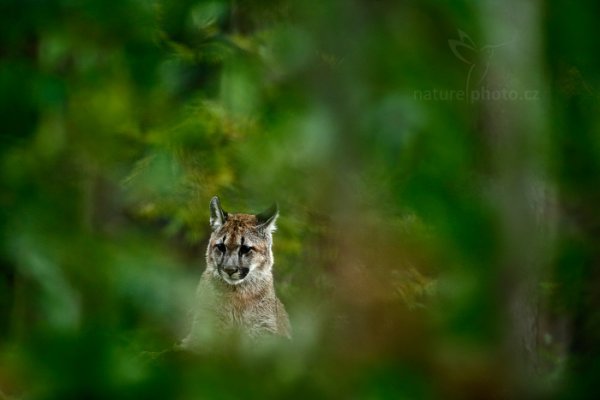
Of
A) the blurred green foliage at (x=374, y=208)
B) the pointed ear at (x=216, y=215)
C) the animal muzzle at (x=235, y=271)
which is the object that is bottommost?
the blurred green foliage at (x=374, y=208)

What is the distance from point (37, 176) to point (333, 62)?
1.71ft

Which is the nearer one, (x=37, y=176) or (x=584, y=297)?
(x=584, y=297)

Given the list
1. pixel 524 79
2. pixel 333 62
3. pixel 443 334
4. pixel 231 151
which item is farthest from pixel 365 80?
pixel 231 151

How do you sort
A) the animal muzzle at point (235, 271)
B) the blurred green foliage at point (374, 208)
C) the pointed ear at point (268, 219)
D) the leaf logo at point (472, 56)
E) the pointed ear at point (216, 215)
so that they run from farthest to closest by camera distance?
the animal muzzle at point (235, 271) < the pointed ear at point (268, 219) < the pointed ear at point (216, 215) < the leaf logo at point (472, 56) < the blurred green foliage at point (374, 208)

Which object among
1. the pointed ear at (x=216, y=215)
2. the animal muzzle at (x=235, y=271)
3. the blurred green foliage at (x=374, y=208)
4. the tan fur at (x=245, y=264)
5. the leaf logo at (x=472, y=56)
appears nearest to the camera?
the blurred green foliage at (x=374, y=208)

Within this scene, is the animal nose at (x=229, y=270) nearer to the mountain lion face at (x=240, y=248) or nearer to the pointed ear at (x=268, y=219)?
the mountain lion face at (x=240, y=248)

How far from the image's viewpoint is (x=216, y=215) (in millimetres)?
2943

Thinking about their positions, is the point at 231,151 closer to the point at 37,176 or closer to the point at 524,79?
the point at 37,176

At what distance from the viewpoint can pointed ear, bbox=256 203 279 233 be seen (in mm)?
2855

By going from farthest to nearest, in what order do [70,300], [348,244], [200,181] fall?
[200,181]
[70,300]
[348,244]

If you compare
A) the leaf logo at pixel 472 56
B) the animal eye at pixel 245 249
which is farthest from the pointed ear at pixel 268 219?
the leaf logo at pixel 472 56

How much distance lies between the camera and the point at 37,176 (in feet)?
3.95

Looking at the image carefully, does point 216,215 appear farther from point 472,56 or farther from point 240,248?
point 472,56

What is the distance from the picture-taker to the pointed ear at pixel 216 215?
275 cm
